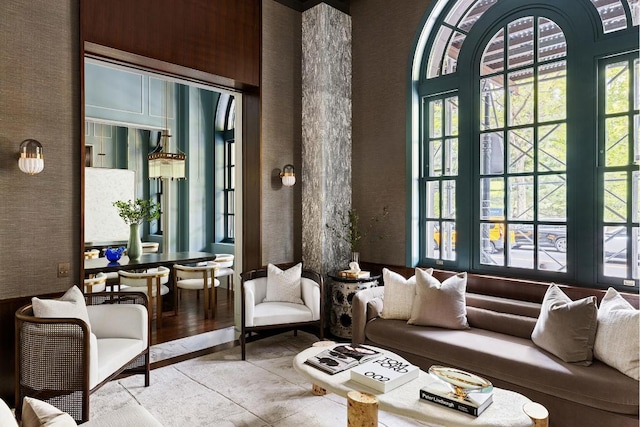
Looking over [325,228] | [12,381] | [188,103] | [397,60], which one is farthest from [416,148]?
[188,103]

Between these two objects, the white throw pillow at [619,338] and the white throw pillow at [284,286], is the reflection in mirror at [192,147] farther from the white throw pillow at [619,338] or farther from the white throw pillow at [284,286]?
the white throw pillow at [619,338]

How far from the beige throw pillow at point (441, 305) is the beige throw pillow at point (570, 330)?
25.2 inches

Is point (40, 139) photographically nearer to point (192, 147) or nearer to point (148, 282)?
point (148, 282)

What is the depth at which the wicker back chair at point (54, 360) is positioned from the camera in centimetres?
258

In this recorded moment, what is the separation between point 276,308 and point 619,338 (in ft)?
8.84

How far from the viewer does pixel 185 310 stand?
5711 millimetres

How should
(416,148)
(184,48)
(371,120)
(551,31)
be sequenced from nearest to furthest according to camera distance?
1. (551,31)
2. (184,48)
3. (416,148)
4. (371,120)

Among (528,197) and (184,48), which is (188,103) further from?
(528,197)

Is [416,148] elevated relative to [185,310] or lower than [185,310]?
elevated

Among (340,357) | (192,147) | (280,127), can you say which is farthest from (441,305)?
(192,147)

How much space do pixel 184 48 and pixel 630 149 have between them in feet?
12.6

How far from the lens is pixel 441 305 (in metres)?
3.44

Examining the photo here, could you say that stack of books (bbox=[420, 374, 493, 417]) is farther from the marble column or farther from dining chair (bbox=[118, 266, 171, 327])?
dining chair (bbox=[118, 266, 171, 327])

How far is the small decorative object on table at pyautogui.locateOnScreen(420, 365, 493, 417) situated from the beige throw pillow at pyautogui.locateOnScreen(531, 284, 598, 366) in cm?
78
